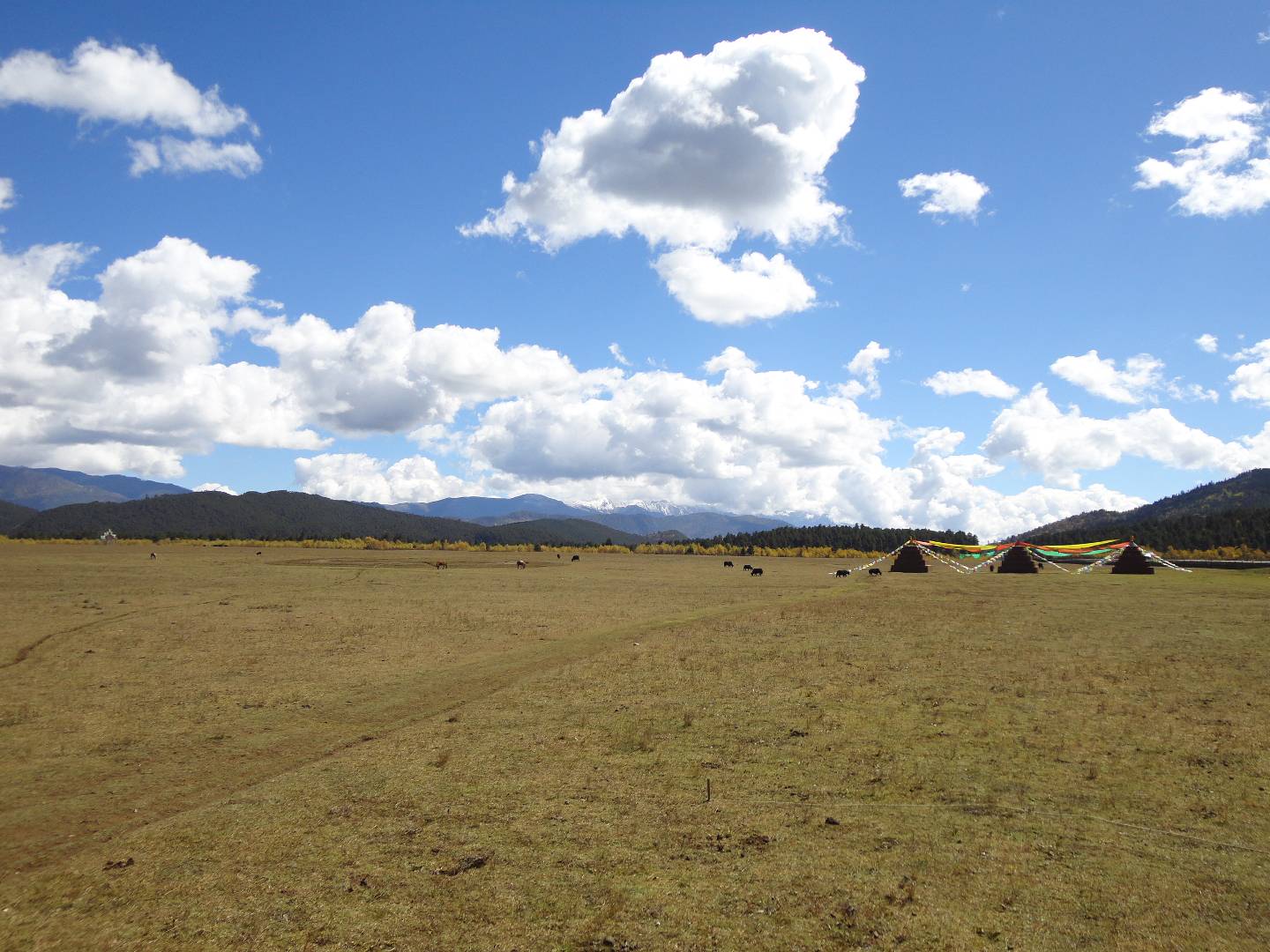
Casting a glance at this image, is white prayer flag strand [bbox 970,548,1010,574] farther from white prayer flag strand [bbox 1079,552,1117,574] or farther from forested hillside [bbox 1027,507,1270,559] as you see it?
forested hillside [bbox 1027,507,1270,559]

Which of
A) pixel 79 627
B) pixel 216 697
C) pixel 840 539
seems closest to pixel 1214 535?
pixel 840 539

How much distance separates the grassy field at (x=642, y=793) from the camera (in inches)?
208

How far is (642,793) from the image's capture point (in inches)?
307

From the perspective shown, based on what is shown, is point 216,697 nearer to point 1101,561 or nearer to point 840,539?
point 1101,561

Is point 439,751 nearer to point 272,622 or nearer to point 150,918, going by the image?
point 150,918

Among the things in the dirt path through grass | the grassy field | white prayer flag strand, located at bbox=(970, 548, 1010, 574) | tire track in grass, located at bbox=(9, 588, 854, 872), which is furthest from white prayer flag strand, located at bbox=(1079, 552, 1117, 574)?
tire track in grass, located at bbox=(9, 588, 854, 872)

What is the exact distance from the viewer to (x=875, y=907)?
534 cm

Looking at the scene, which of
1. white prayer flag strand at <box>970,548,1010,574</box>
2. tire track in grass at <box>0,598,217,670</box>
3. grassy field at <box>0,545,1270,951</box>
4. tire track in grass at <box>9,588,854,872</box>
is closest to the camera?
grassy field at <box>0,545,1270,951</box>

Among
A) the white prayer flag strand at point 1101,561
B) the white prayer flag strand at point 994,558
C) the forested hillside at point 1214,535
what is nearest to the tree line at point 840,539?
the forested hillside at point 1214,535

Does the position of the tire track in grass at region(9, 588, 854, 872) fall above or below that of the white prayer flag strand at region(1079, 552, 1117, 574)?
below

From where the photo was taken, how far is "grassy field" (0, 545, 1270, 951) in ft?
17.3

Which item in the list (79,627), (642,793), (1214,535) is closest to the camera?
(642,793)

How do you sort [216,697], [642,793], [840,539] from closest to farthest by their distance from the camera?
[642,793] < [216,697] < [840,539]

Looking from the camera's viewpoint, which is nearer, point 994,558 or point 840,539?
point 994,558
